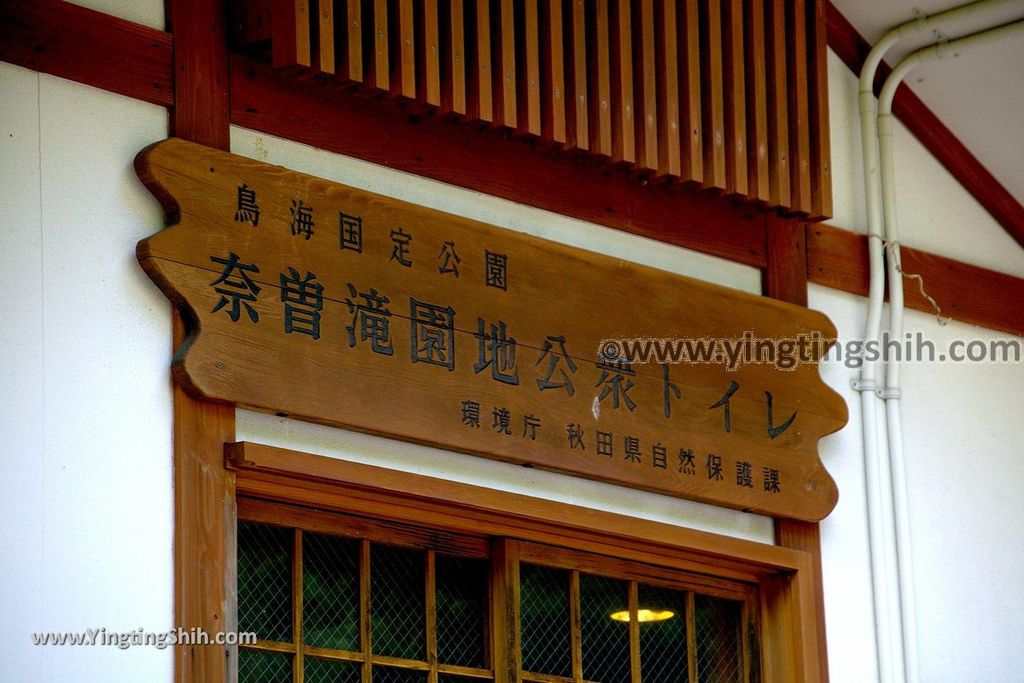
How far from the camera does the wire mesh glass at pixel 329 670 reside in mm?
3980

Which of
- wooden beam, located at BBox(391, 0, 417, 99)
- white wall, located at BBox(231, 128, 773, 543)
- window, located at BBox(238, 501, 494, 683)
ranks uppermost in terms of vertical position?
wooden beam, located at BBox(391, 0, 417, 99)

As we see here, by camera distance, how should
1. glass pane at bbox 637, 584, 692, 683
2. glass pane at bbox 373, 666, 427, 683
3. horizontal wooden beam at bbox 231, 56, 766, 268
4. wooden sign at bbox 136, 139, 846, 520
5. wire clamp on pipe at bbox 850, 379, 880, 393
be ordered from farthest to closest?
wire clamp on pipe at bbox 850, 379, 880, 393 → glass pane at bbox 637, 584, 692, 683 → horizontal wooden beam at bbox 231, 56, 766, 268 → glass pane at bbox 373, 666, 427, 683 → wooden sign at bbox 136, 139, 846, 520

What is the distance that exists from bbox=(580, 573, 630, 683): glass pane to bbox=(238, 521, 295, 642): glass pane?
91 centimetres

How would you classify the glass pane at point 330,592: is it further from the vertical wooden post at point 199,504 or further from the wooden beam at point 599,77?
the wooden beam at point 599,77

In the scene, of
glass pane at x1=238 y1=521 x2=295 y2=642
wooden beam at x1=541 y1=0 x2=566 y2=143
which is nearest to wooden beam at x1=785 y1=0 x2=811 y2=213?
wooden beam at x1=541 y1=0 x2=566 y2=143

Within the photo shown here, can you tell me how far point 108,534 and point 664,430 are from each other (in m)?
1.62

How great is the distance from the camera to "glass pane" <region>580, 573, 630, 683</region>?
455 cm

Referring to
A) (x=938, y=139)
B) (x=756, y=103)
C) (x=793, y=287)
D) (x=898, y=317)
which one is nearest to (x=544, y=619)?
(x=793, y=287)

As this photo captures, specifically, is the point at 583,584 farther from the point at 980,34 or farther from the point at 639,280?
the point at 980,34

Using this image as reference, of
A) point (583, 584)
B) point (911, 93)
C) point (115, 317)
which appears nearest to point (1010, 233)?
point (911, 93)

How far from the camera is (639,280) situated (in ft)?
15.5

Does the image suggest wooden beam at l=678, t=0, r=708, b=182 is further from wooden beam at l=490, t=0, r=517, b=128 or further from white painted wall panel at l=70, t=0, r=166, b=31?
white painted wall panel at l=70, t=0, r=166, b=31

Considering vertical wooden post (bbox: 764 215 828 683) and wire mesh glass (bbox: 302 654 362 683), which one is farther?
vertical wooden post (bbox: 764 215 828 683)

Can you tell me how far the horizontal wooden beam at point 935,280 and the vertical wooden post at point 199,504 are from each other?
6.79 ft
